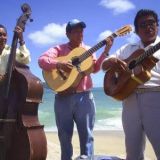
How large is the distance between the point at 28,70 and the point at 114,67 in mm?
1123

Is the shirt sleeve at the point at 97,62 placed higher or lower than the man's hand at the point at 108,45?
lower

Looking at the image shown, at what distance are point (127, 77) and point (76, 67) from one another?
115 centimetres

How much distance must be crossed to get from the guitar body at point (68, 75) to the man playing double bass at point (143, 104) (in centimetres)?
84

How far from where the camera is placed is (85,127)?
15.8 ft

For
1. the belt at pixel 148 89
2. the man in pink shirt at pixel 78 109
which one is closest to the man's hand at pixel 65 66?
the man in pink shirt at pixel 78 109

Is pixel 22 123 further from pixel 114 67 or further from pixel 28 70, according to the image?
pixel 114 67

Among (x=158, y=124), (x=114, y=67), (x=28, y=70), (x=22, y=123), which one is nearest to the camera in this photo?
(x=158, y=124)

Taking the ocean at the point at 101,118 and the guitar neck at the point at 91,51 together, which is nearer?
the guitar neck at the point at 91,51

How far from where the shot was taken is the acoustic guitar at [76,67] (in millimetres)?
4891

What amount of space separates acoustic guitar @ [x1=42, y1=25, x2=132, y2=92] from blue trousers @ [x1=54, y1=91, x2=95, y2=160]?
0.14m

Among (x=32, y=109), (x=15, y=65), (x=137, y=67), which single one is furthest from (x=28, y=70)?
(x=137, y=67)

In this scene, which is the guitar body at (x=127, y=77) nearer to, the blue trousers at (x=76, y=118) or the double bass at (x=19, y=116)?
the blue trousers at (x=76, y=118)

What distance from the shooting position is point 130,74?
3939mm

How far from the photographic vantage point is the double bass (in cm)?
448
